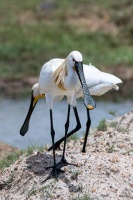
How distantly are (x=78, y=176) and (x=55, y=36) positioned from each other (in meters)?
16.4

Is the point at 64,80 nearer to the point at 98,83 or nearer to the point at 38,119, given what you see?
the point at 98,83

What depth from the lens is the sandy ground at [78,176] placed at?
7.05 meters

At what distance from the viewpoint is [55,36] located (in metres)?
23.4

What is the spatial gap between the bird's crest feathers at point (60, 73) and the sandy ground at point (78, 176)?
1008 millimetres

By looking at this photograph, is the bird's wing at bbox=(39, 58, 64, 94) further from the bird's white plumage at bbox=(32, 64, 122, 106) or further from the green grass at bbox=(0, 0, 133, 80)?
the green grass at bbox=(0, 0, 133, 80)

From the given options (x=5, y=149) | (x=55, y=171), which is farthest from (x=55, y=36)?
(x=55, y=171)

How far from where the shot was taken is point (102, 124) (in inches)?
373

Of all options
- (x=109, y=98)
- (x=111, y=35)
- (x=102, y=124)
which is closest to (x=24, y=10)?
(x=111, y=35)

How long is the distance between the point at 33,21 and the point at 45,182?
18.9 m

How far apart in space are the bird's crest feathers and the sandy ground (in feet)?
3.31

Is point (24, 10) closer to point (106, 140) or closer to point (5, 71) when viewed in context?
point (5, 71)

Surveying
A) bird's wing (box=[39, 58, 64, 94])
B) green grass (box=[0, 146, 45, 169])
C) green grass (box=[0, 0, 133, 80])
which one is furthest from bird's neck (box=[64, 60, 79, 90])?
green grass (box=[0, 0, 133, 80])

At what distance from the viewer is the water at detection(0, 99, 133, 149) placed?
11.6 m

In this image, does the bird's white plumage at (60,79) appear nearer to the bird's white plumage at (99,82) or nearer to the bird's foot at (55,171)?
the bird's white plumage at (99,82)
